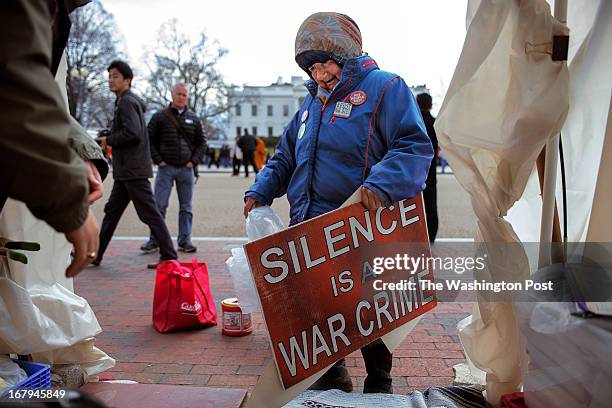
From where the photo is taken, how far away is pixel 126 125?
5473 mm

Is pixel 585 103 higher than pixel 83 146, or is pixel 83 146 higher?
pixel 585 103

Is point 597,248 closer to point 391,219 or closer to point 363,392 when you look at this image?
point 391,219

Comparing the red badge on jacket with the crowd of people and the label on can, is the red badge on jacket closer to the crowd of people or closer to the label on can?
the crowd of people

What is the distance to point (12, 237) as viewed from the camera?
256cm

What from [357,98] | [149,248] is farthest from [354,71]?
[149,248]

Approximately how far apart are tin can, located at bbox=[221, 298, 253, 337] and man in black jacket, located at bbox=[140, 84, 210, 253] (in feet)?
9.64

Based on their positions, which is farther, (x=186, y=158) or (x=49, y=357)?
(x=186, y=158)

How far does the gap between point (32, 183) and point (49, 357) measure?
68.6 inches

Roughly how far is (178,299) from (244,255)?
1.25 meters

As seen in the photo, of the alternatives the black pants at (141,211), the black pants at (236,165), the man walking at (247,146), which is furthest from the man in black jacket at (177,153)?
the black pants at (236,165)

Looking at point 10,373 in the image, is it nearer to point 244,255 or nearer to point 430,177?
point 244,255

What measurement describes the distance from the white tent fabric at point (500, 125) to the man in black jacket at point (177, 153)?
4.55 m

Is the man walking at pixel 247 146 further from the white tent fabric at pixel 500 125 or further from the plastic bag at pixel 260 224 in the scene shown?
the white tent fabric at pixel 500 125

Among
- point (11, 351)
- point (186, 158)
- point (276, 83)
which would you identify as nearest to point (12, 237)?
point (11, 351)
